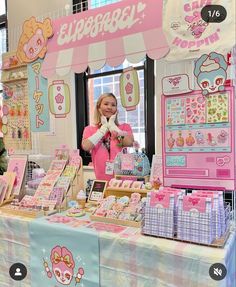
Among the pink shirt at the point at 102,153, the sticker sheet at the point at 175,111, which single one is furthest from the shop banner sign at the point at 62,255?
the sticker sheet at the point at 175,111

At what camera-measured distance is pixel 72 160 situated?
6.75 ft

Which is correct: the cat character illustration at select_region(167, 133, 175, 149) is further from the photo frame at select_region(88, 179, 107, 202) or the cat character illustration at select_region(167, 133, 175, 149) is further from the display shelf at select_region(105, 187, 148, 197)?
the photo frame at select_region(88, 179, 107, 202)

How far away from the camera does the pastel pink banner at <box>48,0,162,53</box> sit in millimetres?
1543

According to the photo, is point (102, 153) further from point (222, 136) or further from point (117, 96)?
point (222, 136)

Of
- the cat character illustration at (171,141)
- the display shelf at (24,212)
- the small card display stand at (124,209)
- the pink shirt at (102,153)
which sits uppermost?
the cat character illustration at (171,141)

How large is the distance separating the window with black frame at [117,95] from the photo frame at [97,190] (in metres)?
0.65

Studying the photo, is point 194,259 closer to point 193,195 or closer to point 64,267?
point 193,195

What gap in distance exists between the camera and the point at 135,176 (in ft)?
5.97

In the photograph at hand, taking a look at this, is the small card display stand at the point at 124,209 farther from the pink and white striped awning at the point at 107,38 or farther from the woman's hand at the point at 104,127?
the pink and white striped awning at the point at 107,38

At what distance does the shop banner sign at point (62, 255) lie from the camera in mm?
1405

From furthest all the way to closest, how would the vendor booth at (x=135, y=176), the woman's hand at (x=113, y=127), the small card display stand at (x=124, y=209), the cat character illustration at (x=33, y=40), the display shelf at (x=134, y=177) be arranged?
the woman's hand at (x=113, y=127) < the cat character illustration at (x=33, y=40) < the display shelf at (x=134, y=177) < the small card display stand at (x=124, y=209) < the vendor booth at (x=135, y=176)

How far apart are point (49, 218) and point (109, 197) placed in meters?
0.36

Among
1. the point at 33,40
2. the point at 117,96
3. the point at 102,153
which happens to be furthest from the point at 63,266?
the point at 33,40

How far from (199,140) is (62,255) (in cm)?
91
